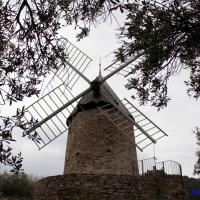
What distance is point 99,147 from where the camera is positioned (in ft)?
35.0

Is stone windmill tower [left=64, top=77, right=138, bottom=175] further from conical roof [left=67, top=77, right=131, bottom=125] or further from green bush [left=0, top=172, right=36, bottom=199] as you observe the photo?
green bush [left=0, top=172, right=36, bottom=199]

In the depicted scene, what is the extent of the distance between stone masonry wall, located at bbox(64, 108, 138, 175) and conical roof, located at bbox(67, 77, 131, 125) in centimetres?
21

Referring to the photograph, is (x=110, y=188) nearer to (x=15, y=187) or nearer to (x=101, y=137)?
(x=101, y=137)

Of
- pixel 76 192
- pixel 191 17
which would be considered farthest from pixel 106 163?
pixel 191 17

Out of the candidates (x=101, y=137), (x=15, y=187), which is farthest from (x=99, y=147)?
(x=15, y=187)

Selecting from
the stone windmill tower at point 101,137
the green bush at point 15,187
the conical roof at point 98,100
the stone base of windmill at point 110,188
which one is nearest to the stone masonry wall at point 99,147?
the stone windmill tower at point 101,137

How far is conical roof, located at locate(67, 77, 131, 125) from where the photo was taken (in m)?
11.5

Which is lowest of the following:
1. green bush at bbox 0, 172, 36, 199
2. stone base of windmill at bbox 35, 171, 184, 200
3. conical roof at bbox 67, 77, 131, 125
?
stone base of windmill at bbox 35, 171, 184, 200

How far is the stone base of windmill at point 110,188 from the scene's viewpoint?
30.4ft

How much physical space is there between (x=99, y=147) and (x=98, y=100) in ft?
5.56

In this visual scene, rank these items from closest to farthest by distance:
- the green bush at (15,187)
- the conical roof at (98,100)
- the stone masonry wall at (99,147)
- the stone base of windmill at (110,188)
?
the stone base of windmill at (110,188)
the stone masonry wall at (99,147)
the conical roof at (98,100)
the green bush at (15,187)

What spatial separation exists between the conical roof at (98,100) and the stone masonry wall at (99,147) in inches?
8.4

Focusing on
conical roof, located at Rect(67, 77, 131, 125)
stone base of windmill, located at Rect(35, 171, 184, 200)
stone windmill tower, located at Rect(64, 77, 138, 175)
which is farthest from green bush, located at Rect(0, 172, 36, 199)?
stone base of windmill, located at Rect(35, 171, 184, 200)

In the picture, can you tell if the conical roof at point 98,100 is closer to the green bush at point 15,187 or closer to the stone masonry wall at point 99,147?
the stone masonry wall at point 99,147
